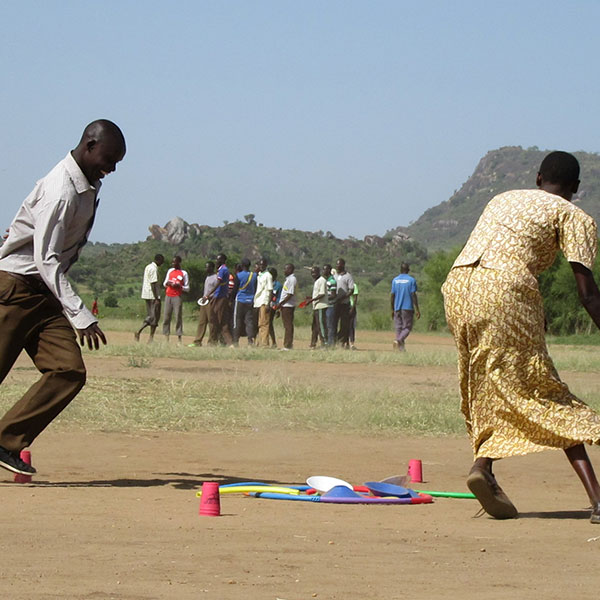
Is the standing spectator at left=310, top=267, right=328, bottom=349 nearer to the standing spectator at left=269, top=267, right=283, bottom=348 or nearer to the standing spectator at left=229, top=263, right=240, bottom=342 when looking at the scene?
the standing spectator at left=269, top=267, right=283, bottom=348

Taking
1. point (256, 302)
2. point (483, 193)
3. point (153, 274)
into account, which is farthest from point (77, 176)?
point (483, 193)

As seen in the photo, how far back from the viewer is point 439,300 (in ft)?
129

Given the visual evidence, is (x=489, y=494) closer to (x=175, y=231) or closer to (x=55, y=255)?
(x=55, y=255)

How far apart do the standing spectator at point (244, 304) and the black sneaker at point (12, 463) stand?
15.8 m

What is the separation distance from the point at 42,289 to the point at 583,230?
10.3 ft

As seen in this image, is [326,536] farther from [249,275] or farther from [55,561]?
[249,275]

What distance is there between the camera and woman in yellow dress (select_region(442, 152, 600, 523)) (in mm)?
6117

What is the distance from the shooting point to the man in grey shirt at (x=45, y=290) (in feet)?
22.1

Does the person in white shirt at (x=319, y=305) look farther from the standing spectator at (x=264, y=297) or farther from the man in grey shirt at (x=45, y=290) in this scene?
the man in grey shirt at (x=45, y=290)

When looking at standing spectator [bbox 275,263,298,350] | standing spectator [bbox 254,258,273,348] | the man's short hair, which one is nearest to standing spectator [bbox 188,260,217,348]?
standing spectator [bbox 254,258,273,348]

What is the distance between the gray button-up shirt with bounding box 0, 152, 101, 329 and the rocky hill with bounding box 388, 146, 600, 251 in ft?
493

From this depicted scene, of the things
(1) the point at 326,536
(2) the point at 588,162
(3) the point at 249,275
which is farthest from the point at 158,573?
(2) the point at 588,162

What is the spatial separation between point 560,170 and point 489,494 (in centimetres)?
184

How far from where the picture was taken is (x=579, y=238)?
611 centimetres
